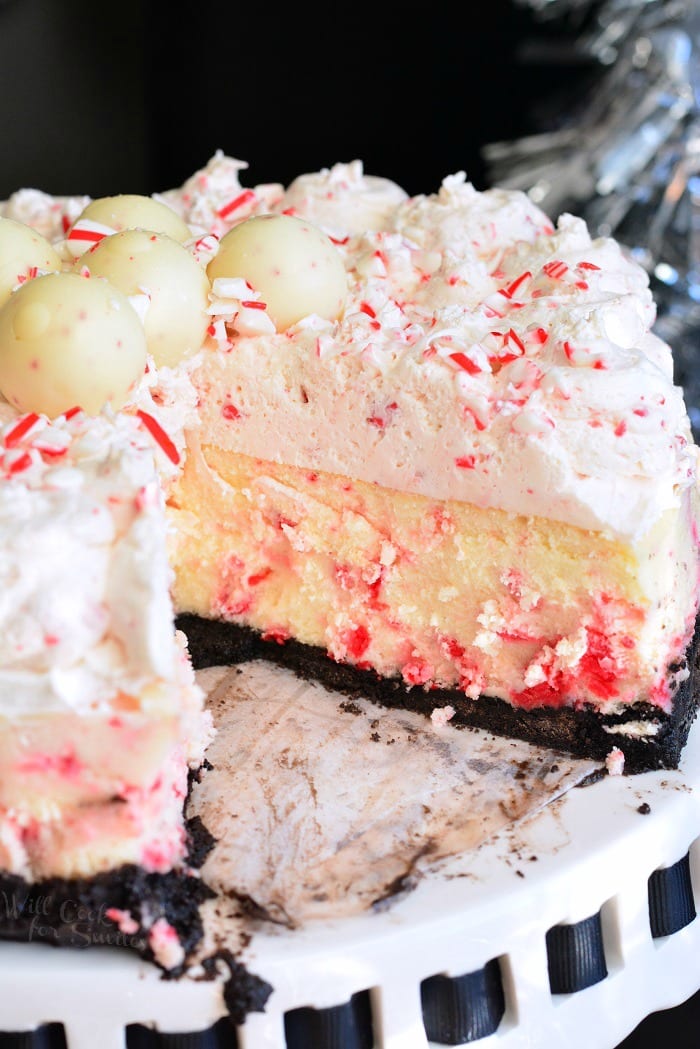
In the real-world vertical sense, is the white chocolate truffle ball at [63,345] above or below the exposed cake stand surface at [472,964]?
above

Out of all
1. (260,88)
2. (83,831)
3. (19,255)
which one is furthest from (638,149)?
(83,831)

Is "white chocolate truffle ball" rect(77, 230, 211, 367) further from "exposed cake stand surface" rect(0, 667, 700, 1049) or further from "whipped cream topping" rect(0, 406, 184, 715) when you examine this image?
"exposed cake stand surface" rect(0, 667, 700, 1049)

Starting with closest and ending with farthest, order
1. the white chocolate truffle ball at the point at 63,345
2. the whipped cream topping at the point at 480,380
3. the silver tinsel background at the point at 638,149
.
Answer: the white chocolate truffle ball at the point at 63,345 → the whipped cream topping at the point at 480,380 → the silver tinsel background at the point at 638,149

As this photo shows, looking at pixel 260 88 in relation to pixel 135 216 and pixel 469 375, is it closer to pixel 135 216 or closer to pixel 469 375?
pixel 135 216

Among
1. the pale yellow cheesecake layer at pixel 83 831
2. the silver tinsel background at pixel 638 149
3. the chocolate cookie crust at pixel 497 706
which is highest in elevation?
the silver tinsel background at pixel 638 149

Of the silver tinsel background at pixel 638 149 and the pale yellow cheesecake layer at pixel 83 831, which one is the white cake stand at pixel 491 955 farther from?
the silver tinsel background at pixel 638 149

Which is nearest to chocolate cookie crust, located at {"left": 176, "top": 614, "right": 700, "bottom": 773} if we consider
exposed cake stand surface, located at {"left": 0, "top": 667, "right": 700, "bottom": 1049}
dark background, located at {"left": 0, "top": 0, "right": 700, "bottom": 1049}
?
exposed cake stand surface, located at {"left": 0, "top": 667, "right": 700, "bottom": 1049}

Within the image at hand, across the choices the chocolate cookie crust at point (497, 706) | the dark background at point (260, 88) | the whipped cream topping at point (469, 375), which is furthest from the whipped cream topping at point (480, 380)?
the dark background at point (260, 88)
